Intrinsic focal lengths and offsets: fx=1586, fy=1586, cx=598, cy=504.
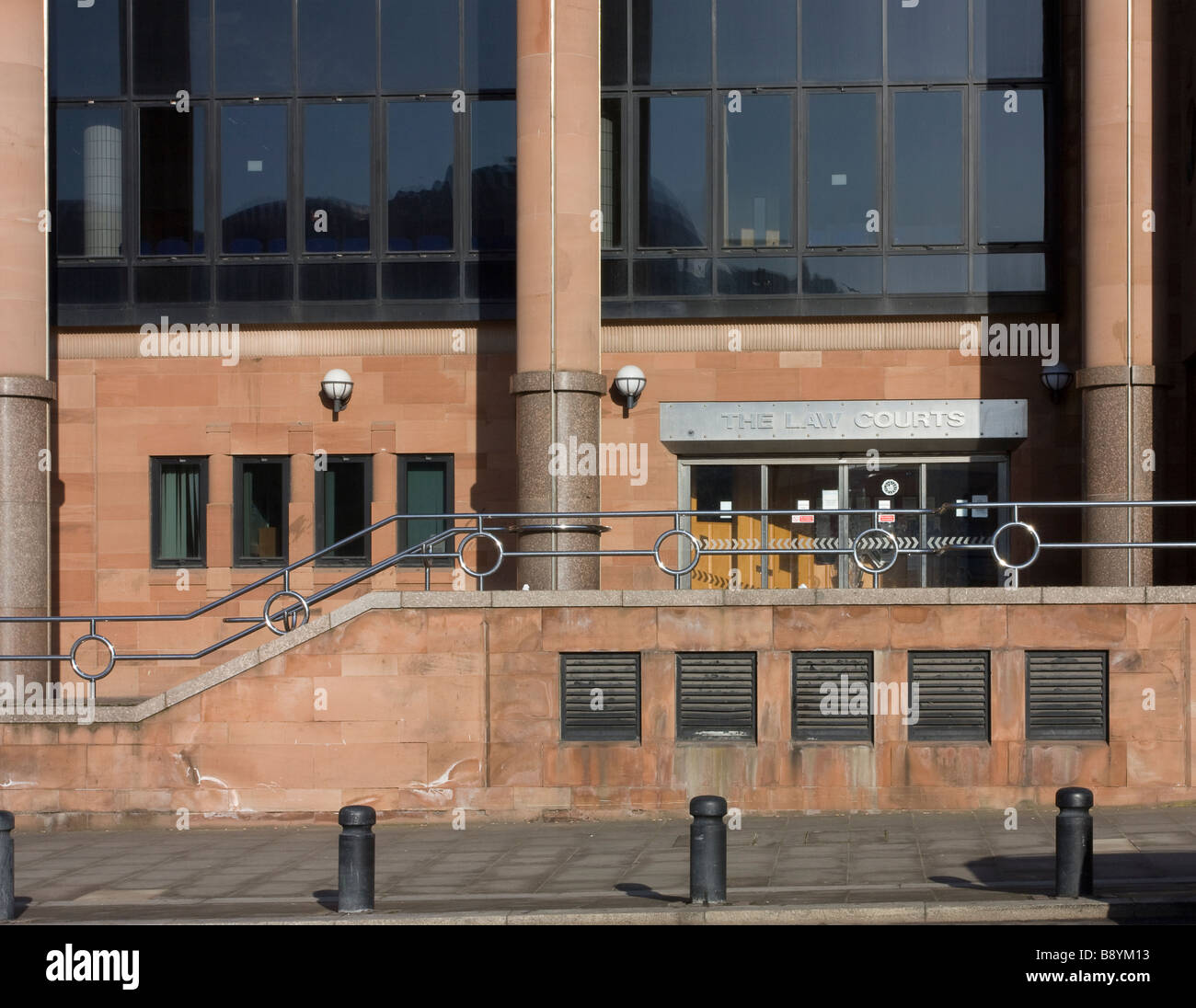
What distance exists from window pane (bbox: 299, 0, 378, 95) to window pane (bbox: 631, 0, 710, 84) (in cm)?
361

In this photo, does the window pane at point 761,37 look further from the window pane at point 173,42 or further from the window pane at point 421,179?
the window pane at point 173,42

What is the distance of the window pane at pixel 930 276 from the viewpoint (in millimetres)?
20859

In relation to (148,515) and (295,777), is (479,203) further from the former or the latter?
(295,777)

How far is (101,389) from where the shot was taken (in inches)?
856

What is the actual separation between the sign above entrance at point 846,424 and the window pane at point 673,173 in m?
2.33

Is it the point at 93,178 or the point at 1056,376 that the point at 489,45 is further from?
the point at 1056,376

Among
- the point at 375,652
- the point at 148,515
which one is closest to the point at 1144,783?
the point at 375,652

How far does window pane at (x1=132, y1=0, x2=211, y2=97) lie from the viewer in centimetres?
2173

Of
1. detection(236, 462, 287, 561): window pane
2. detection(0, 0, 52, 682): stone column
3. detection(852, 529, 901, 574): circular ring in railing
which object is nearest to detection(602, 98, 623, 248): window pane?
detection(236, 462, 287, 561): window pane

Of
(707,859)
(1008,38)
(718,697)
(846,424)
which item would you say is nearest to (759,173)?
(846,424)

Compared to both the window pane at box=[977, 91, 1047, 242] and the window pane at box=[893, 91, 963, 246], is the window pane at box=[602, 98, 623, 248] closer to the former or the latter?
the window pane at box=[893, 91, 963, 246]

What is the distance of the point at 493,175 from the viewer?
21.6m

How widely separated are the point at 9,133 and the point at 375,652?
8897mm

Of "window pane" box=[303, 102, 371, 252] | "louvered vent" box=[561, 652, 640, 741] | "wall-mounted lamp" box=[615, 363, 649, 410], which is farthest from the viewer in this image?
"window pane" box=[303, 102, 371, 252]
